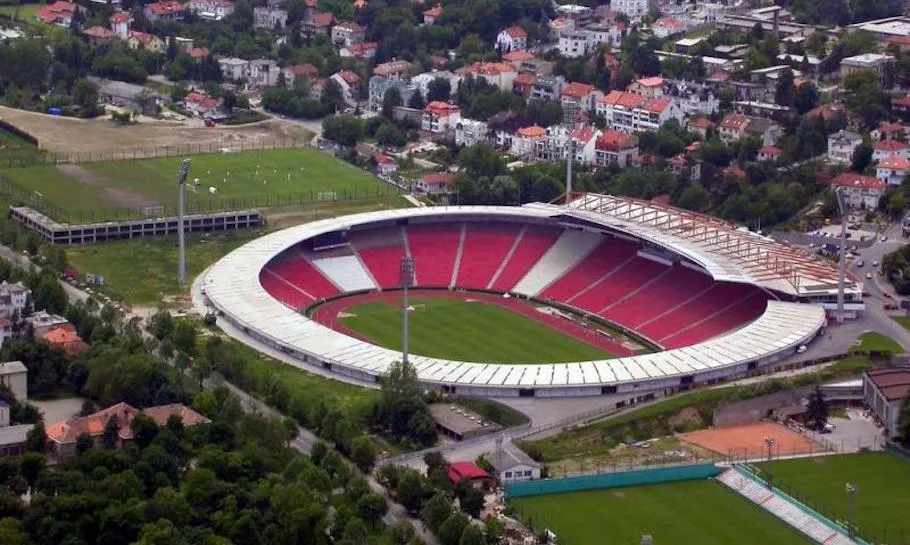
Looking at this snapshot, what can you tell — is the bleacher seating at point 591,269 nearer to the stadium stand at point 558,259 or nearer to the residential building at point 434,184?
the stadium stand at point 558,259

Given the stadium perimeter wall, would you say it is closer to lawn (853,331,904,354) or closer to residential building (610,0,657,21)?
lawn (853,331,904,354)

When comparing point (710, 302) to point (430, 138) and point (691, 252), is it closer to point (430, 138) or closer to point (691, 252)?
point (691, 252)

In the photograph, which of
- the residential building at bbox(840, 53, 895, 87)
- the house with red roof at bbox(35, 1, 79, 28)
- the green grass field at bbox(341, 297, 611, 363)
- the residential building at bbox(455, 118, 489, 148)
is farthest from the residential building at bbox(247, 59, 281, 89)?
the green grass field at bbox(341, 297, 611, 363)

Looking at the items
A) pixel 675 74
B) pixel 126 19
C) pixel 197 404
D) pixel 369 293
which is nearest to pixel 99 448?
pixel 197 404

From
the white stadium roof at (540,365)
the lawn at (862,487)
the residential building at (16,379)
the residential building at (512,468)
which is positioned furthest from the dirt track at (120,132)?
the lawn at (862,487)

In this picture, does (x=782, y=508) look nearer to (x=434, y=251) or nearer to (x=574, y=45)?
(x=434, y=251)

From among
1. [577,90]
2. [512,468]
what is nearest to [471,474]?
[512,468]
